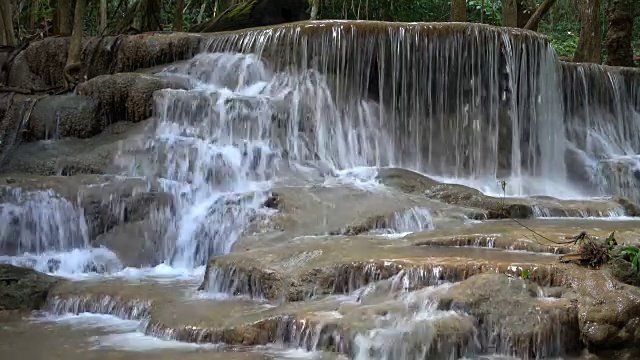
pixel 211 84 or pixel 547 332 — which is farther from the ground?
pixel 211 84

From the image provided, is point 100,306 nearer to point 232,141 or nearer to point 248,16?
point 232,141

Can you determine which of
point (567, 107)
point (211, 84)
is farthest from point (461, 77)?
point (211, 84)

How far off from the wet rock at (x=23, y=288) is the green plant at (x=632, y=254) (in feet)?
15.8

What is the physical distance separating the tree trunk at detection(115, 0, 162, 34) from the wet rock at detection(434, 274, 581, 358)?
473 inches

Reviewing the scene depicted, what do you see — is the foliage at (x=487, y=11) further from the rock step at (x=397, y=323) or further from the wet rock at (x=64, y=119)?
the rock step at (x=397, y=323)

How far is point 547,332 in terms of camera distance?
4.52m

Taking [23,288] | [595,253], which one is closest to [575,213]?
[595,253]

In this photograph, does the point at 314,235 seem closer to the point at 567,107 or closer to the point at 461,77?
the point at 461,77

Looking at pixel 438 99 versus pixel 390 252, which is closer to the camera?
pixel 390 252

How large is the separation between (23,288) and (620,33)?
12665 mm

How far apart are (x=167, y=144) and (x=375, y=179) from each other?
9.39 ft

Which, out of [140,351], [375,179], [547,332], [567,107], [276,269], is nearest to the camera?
[547,332]

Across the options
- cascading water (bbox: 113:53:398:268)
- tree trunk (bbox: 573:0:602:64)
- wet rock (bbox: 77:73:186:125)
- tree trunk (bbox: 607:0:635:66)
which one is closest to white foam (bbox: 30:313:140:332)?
cascading water (bbox: 113:53:398:268)

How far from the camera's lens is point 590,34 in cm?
1541
